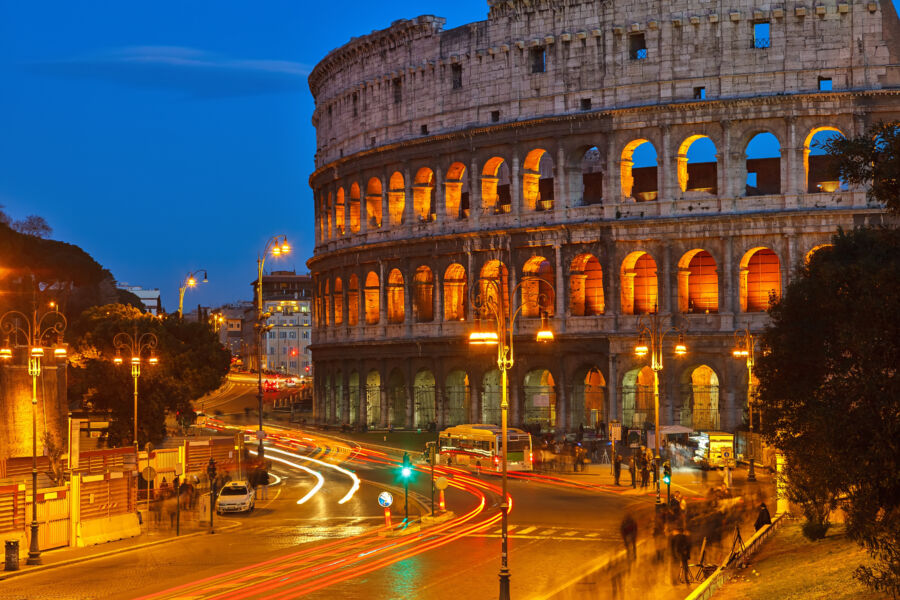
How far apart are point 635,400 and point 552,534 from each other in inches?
1173

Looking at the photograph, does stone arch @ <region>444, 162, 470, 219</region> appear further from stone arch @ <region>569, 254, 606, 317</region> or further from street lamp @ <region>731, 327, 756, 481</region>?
street lamp @ <region>731, 327, 756, 481</region>

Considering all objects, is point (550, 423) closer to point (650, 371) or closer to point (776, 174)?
point (650, 371)

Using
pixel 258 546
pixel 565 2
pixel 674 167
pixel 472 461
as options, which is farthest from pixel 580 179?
pixel 258 546

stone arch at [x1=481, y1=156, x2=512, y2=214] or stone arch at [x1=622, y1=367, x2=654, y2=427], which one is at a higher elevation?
stone arch at [x1=481, y1=156, x2=512, y2=214]

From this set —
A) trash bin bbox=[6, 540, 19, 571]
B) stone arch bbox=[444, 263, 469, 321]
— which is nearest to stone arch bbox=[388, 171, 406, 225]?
stone arch bbox=[444, 263, 469, 321]

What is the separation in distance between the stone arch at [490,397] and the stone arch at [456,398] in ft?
3.21

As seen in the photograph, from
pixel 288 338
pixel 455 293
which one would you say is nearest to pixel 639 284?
pixel 455 293

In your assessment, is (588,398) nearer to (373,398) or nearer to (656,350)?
(373,398)

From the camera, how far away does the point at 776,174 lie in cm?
6725

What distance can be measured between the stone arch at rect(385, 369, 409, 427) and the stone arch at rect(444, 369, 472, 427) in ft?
13.1

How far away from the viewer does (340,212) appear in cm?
7919

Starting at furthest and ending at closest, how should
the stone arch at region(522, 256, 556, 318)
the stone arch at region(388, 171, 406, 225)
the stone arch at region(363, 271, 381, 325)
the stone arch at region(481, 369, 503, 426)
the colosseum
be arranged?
the stone arch at region(363, 271, 381, 325) < the stone arch at region(388, 171, 406, 225) < the stone arch at region(481, 369, 503, 426) < the stone arch at region(522, 256, 556, 318) < the colosseum

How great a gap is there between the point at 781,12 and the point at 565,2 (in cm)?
A: 1117

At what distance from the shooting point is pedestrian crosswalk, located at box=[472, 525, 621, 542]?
32375mm
